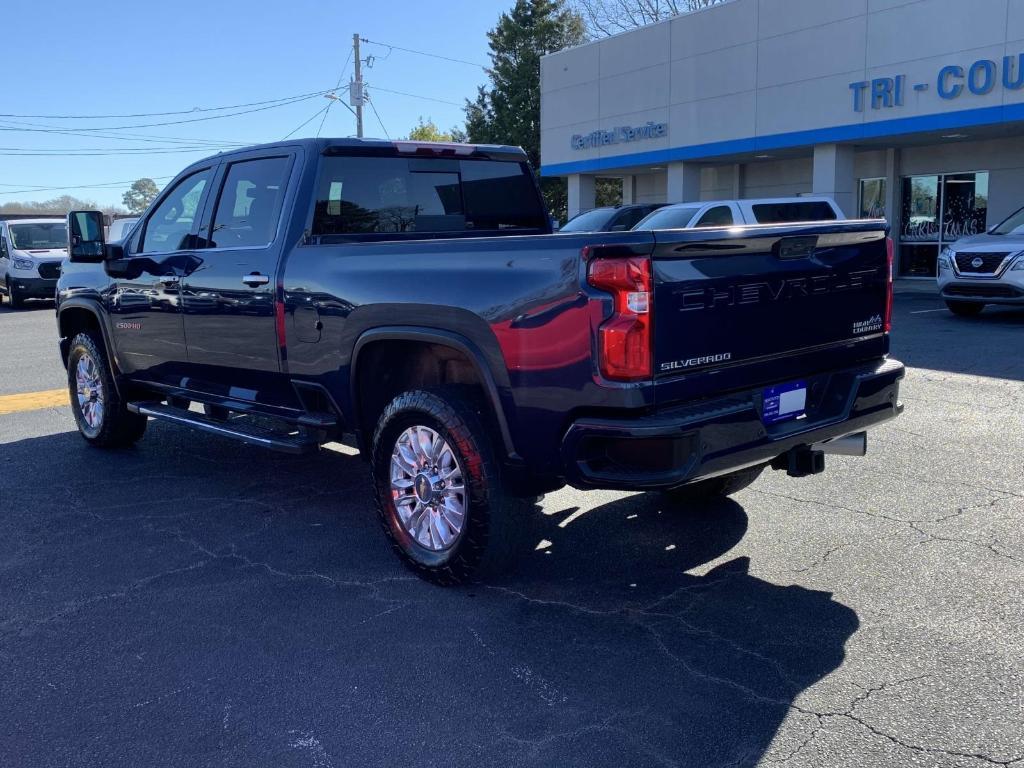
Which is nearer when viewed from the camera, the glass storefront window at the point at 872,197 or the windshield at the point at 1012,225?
the windshield at the point at 1012,225

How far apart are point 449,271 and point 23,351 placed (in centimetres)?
1113

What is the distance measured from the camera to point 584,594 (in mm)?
4199

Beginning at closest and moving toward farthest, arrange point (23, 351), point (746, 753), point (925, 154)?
point (746, 753) → point (23, 351) → point (925, 154)

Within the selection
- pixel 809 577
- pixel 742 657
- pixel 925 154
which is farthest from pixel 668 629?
pixel 925 154

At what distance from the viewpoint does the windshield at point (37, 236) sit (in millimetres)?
21453


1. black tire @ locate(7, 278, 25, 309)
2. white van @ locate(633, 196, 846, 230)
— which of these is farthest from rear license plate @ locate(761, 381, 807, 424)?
black tire @ locate(7, 278, 25, 309)

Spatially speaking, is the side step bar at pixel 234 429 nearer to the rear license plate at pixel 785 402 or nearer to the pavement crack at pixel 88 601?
the pavement crack at pixel 88 601

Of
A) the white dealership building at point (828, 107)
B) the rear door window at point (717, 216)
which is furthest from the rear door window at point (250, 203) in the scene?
the white dealership building at point (828, 107)

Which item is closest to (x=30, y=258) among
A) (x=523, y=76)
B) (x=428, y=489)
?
(x=428, y=489)

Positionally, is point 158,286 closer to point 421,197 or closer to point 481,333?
point 421,197

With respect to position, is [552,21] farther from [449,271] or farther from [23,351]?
[449,271]

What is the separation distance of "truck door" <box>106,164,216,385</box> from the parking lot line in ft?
8.80

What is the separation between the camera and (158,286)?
19.9ft

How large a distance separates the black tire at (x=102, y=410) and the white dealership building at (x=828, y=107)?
56.6ft
